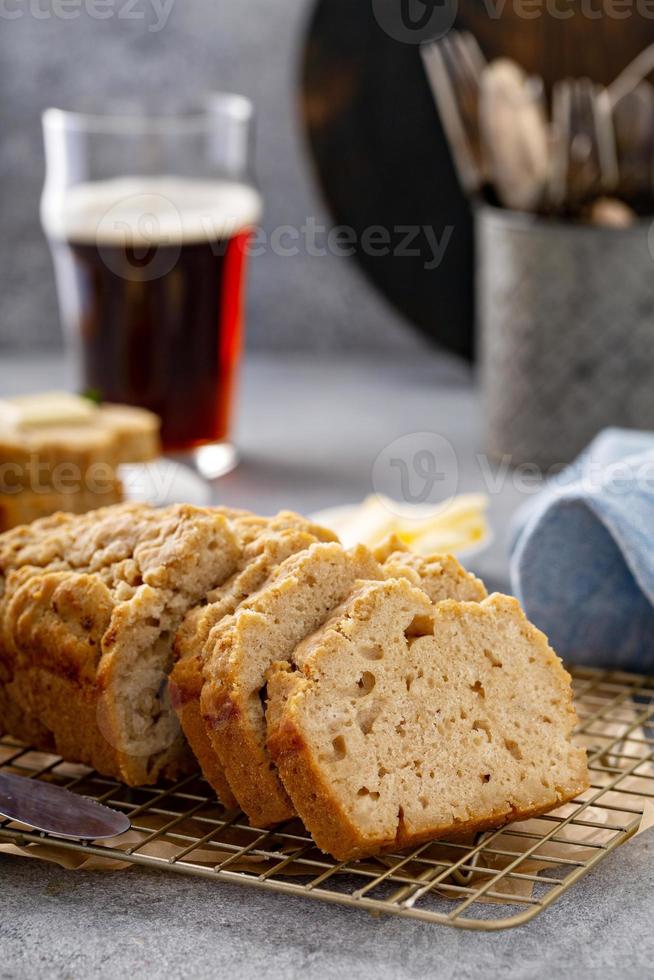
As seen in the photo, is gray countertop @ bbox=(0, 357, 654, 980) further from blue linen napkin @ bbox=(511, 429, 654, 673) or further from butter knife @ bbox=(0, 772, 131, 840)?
blue linen napkin @ bbox=(511, 429, 654, 673)

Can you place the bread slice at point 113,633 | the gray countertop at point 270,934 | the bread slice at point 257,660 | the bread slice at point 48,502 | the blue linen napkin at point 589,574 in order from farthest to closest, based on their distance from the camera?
1. the bread slice at point 48,502
2. the blue linen napkin at point 589,574
3. the bread slice at point 113,633
4. the bread slice at point 257,660
5. the gray countertop at point 270,934

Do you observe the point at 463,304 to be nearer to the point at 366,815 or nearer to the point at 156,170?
the point at 156,170

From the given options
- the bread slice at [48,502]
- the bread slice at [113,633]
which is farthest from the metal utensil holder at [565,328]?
the bread slice at [113,633]

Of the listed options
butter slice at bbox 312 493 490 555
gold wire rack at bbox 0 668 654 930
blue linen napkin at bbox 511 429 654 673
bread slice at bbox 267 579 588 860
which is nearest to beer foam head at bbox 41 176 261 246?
butter slice at bbox 312 493 490 555

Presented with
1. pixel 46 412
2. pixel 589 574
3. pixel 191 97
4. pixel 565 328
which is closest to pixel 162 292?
pixel 46 412

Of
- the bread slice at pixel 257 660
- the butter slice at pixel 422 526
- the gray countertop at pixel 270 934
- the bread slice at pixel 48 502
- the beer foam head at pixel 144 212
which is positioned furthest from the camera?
the beer foam head at pixel 144 212

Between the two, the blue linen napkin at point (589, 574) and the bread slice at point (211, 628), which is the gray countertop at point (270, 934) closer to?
the bread slice at point (211, 628)
